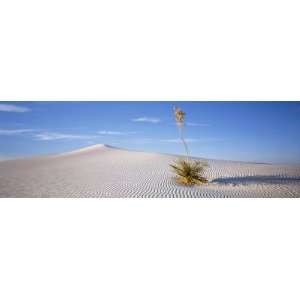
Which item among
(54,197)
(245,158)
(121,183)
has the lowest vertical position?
(54,197)

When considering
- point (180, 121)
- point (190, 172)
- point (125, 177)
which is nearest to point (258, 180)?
point (190, 172)

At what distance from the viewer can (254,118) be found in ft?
26.3

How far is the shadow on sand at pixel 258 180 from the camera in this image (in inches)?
324

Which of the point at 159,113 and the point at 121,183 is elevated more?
the point at 159,113

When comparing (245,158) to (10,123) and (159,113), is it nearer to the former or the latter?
(159,113)

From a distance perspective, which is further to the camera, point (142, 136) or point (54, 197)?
point (142, 136)

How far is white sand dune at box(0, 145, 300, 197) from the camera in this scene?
7652mm

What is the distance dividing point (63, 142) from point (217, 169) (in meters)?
3.12

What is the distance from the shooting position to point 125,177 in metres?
8.59

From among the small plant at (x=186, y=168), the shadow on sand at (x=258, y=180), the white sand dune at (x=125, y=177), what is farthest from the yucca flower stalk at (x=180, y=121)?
the shadow on sand at (x=258, y=180)

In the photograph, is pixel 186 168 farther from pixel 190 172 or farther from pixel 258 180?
pixel 258 180

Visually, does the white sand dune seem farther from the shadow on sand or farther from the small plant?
the small plant

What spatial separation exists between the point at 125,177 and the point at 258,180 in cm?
265

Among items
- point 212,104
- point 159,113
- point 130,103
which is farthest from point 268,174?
point 130,103
